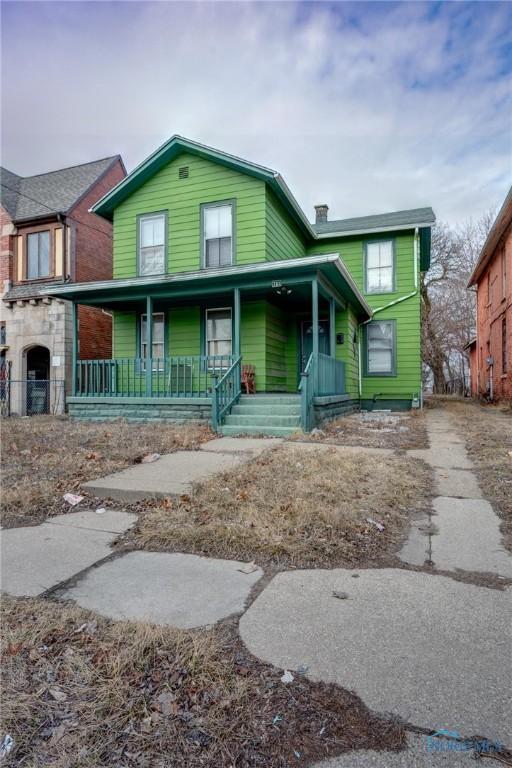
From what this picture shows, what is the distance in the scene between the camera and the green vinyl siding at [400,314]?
41.7ft

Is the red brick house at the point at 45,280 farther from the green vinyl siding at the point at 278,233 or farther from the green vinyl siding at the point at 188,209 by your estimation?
the green vinyl siding at the point at 278,233

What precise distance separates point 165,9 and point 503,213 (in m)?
10.3

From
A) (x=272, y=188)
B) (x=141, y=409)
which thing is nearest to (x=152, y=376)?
(x=141, y=409)

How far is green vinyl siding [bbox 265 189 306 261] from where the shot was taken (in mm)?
10352

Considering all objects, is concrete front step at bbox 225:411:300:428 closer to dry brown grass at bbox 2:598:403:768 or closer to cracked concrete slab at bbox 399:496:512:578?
cracked concrete slab at bbox 399:496:512:578

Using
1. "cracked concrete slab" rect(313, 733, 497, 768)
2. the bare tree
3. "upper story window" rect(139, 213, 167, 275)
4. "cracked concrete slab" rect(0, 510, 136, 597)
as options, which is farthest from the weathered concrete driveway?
the bare tree

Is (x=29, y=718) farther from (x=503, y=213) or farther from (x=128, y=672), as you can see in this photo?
(x=503, y=213)

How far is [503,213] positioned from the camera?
12289mm

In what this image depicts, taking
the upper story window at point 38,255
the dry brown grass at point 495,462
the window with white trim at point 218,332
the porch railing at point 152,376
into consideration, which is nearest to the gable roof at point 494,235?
the dry brown grass at point 495,462

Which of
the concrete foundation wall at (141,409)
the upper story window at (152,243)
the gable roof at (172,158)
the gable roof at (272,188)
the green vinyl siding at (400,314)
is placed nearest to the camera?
the concrete foundation wall at (141,409)

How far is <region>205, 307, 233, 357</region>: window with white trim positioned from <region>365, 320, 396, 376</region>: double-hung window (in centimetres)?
469

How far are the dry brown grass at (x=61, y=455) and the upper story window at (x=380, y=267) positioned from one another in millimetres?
7691

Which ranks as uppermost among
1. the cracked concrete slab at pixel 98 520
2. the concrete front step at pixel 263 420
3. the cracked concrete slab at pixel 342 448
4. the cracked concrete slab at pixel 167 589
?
the concrete front step at pixel 263 420

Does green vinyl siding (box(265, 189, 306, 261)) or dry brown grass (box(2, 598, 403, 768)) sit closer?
dry brown grass (box(2, 598, 403, 768))
